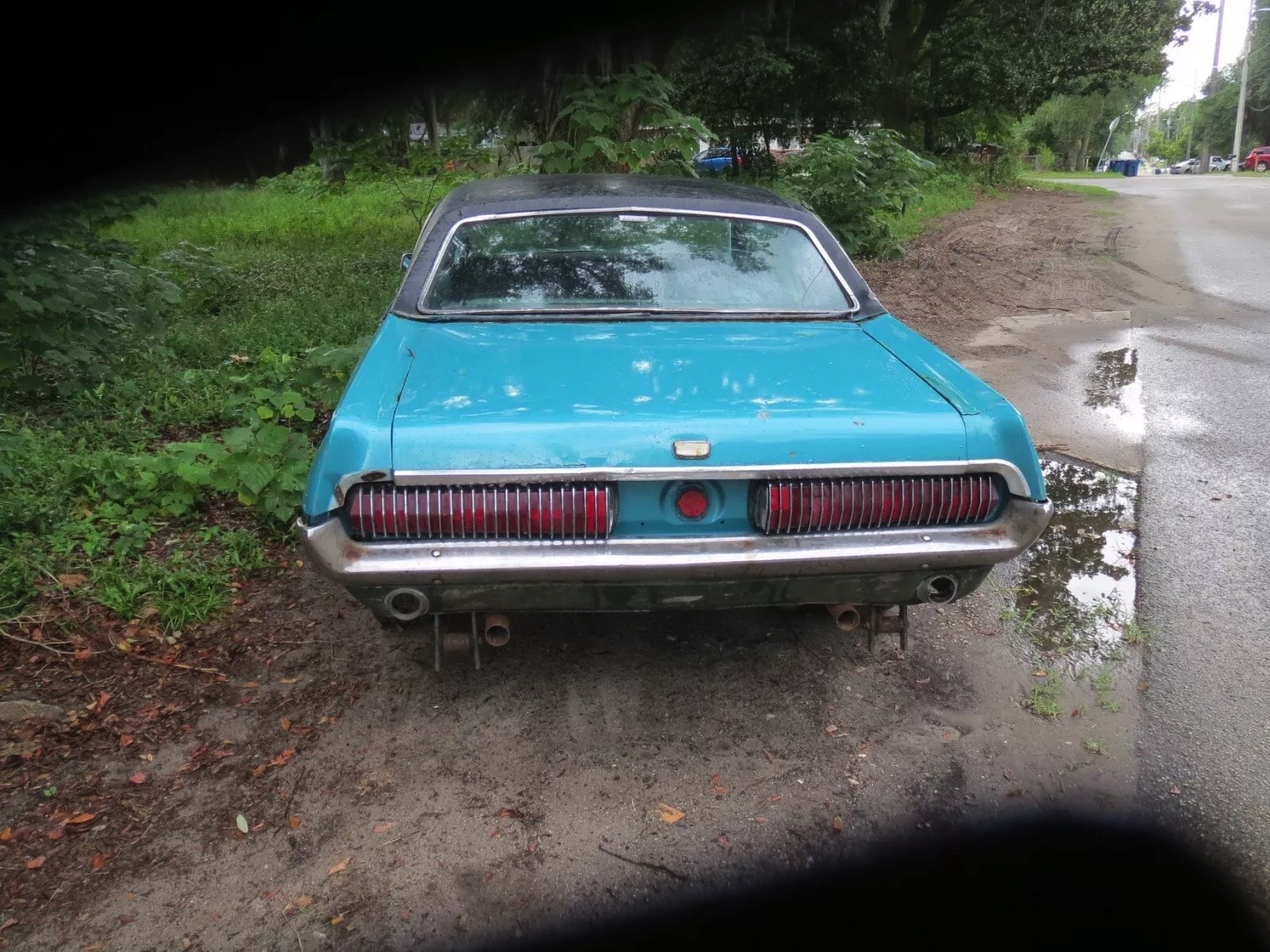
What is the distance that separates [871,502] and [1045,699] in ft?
3.83

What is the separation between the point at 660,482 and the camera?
104 inches

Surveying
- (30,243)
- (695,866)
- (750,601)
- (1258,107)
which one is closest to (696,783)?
(695,866)

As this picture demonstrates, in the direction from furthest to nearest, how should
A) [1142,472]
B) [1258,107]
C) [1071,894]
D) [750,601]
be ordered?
[1258,107] < [1142,472] < [750,601] < [1071,894]

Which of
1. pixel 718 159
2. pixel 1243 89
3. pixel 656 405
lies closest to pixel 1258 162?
pixel 1243 89

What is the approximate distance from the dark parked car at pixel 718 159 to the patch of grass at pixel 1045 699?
19401 mm

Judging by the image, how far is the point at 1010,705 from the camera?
3266 mm

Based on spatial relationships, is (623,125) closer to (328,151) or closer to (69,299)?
(328,151)

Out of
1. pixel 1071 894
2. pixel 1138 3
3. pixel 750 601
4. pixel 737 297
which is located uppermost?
pixel 1138 3

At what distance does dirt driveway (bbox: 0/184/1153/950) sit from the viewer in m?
2.44

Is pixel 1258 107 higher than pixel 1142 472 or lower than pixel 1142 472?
higher

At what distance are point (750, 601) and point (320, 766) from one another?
140 cm

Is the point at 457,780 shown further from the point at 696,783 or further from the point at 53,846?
the point at 53,846

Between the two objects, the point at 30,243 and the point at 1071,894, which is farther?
the point at 30,243

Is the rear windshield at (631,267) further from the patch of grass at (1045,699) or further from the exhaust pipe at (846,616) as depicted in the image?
the patch of grass at (1045,699)
